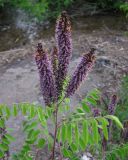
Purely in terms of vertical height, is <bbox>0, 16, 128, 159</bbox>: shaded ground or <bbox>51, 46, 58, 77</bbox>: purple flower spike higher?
<bbox>51, 46, 58, 77</bbox>: purple flower spike

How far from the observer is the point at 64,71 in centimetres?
233

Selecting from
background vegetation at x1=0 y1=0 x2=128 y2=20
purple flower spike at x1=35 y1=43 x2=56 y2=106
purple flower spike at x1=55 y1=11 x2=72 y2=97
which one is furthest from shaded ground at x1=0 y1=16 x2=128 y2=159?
purple flower spike at x1=55 y1=11 x2=72 y2=97

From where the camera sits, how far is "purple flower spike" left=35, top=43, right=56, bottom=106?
2281mm

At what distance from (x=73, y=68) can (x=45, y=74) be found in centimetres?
470

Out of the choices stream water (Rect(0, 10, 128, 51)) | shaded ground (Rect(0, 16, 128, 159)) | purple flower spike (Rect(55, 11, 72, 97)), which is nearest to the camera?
purple flower spike (Rect(55, 11, 72, 97))

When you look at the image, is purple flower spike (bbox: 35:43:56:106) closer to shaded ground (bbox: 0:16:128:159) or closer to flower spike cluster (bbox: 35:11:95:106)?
flower spike cluster (bbox: 35:11:95:106)

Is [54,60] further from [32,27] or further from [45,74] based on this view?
[32,27]

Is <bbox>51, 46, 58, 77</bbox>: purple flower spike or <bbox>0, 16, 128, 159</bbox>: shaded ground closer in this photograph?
<bbox>51, 46, 58, 77</bbox>: purple flower spike

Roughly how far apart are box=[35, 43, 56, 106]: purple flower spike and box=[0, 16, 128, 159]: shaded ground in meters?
2.63

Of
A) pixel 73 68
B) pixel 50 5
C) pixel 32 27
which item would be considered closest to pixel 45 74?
pixel 73 68

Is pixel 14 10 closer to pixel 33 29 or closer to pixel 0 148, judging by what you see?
pixel 33 29

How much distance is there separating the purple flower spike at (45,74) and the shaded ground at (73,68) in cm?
263

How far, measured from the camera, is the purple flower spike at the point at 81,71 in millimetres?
2275

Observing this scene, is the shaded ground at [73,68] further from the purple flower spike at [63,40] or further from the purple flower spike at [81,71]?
the purple flower spike at [63,40]
